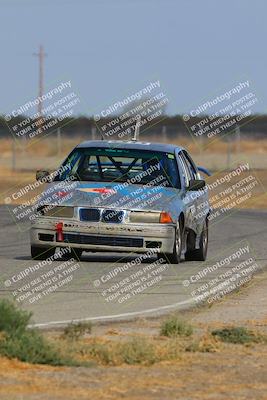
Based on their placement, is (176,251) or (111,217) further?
(176,251)

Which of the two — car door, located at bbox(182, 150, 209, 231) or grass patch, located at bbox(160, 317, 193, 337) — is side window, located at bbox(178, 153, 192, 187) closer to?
car door, located at bbox(182, 150, 209, 231)

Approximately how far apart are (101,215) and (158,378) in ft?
30.5

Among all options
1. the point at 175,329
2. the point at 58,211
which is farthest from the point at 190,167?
the point at 175,329

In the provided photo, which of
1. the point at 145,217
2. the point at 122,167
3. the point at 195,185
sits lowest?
the point at 145,217

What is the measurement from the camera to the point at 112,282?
17.0 m

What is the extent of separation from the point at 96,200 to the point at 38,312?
5507mm

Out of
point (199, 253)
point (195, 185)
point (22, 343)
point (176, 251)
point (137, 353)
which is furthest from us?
point (199, 253)

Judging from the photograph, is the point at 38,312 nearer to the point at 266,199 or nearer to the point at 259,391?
the point at 259,391

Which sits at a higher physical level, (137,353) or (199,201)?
(199,201)

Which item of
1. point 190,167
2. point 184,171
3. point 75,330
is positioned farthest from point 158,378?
point 190,167

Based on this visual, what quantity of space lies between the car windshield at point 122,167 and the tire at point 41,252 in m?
1.01

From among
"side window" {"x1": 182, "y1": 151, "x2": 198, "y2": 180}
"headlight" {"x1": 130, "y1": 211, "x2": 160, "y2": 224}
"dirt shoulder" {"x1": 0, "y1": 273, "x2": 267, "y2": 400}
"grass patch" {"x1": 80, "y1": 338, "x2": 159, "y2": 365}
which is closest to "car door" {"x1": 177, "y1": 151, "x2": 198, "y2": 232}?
"side window" {"x1": 182, "y1": 151, "x2": 198, "y2": 180}

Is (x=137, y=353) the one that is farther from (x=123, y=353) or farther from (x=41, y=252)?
(x=41, y=252)

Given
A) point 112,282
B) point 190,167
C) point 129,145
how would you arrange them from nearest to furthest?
point 112,282 → point 129,145 → point 190,167
